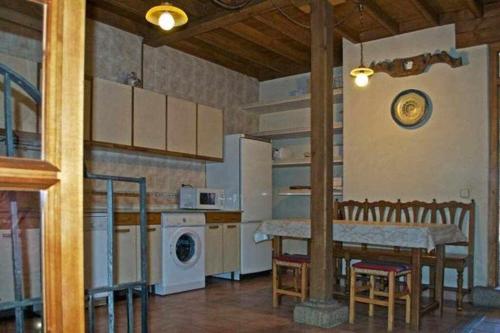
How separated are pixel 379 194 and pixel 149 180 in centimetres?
257

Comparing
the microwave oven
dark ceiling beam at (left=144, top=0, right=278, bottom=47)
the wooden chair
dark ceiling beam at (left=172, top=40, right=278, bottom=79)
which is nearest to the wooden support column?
dark ceiling beam at (left=144, top=0, right=278, bottom=47)

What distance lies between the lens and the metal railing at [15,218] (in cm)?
90

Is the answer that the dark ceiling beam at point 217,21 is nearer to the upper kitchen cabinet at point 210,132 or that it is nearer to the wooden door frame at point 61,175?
the upper kitchen cabinet at point 210,132

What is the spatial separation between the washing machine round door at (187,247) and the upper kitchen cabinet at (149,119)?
0.96 metres

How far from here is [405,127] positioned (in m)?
4.93

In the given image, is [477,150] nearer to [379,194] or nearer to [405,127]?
[405,127]

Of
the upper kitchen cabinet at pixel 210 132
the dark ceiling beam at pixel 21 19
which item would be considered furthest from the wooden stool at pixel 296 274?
the dark ceiling beam at pixel 21 19

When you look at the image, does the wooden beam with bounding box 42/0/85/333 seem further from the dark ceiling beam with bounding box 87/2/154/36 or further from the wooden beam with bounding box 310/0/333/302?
the dark ceiling beam with bounding box 87/2/154/36

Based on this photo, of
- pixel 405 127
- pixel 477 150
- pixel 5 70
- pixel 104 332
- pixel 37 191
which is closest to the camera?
pixel 37 191

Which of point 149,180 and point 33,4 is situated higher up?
point 33,4

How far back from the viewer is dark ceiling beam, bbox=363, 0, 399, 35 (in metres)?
4.34

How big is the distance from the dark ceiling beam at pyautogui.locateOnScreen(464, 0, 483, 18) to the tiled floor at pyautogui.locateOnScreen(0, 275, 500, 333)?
9.16 ft

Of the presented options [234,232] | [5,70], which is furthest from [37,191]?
[234,232]

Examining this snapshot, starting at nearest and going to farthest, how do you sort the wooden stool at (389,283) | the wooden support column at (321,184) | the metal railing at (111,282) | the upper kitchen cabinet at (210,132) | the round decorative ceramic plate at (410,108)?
the metal railing at (111,282) < the wooden stool at (389,283) < the wooden support column at (321,184) < the round decorative ceramic plate at (410,108) < the upper kitchen cabinet at (210,132)
